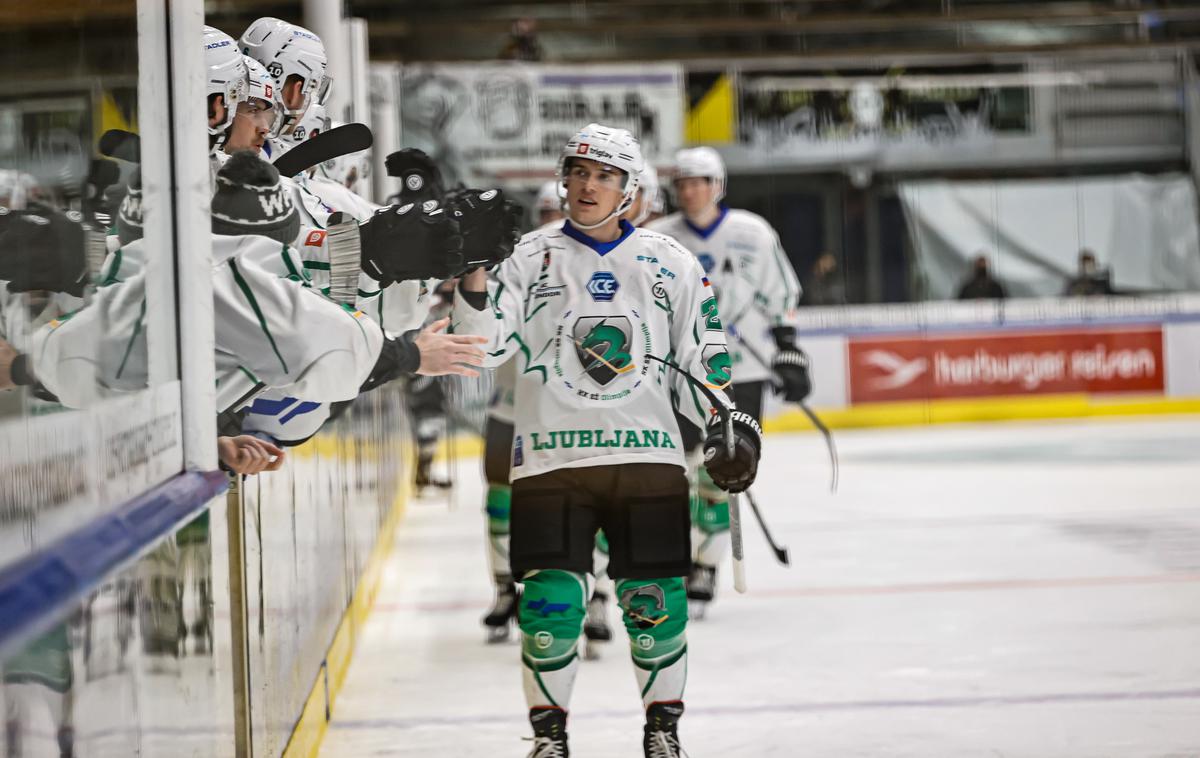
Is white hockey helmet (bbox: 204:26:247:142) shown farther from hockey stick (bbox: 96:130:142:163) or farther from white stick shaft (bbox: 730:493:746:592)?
white stick shaft (bbox: 730:493:746:592)

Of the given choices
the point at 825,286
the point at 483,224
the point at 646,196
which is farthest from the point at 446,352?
the point at 825,286

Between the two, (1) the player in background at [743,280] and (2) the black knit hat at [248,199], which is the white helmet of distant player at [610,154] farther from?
(1) the player in background at [743,280]

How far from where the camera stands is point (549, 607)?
3.15 metres

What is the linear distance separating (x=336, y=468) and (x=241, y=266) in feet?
7.01

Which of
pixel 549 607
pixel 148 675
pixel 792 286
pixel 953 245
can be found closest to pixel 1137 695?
pixel 549 607

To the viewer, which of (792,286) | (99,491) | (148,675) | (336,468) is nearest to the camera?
(99,491)

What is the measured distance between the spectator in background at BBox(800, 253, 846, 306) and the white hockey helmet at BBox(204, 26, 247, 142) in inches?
385

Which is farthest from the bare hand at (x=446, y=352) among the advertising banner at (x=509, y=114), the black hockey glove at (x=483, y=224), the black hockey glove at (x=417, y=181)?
the advertising banner at (x=509, y=114)

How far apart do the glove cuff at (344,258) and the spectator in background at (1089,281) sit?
10.4 m

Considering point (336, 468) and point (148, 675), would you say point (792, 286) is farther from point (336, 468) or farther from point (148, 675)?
point (148, 675)

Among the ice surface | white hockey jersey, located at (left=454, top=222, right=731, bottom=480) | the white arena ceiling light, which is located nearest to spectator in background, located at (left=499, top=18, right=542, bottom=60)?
the white arena ceiling light

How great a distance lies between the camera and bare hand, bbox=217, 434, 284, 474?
2330 millimetres

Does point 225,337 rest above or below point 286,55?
below

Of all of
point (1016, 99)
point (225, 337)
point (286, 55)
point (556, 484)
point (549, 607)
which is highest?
point (1016, 99)
